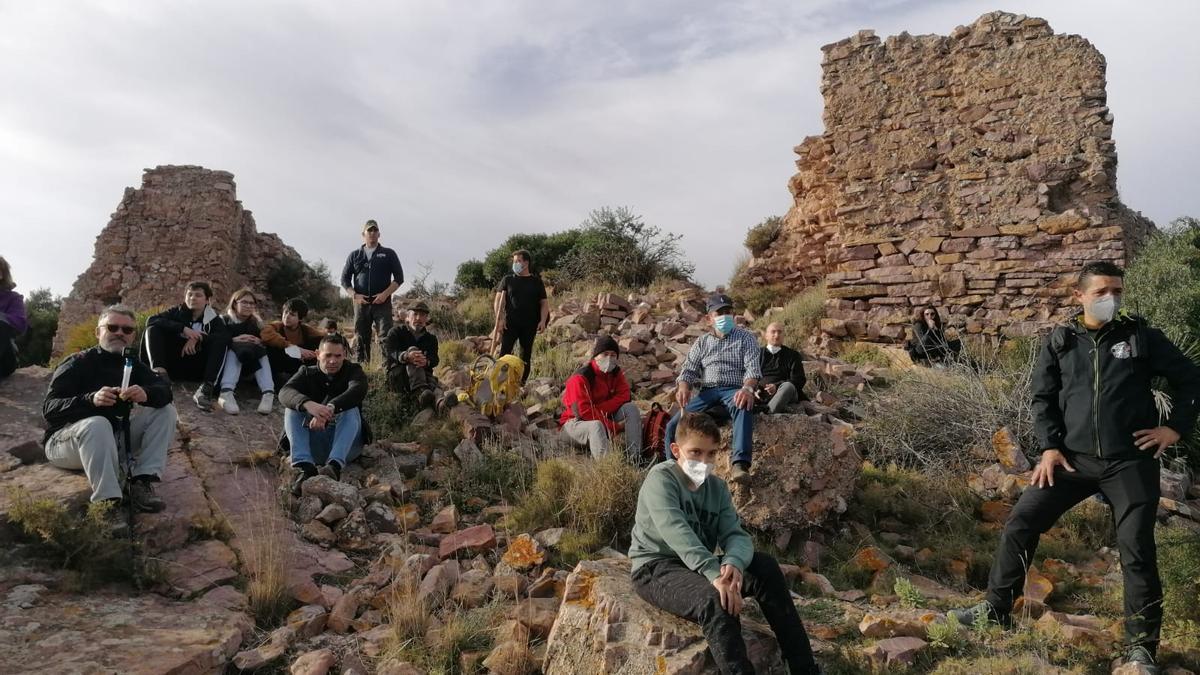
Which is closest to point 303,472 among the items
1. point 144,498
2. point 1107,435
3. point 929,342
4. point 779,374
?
point 144,498

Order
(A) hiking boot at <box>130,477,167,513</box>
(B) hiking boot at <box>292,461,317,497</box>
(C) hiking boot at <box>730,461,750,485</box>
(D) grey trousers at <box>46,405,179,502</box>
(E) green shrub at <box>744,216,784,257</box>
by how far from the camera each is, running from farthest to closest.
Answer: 1. (E) green shrub at <box>744,216,784,257</box>
2. (C) hiking boot at <box>730,461,750,485</box>
3. (B) hiking boot at <box>292,461,317,497</box>
4. (A) hiking boot at <box>130,477,167,513</box>
5. (D) grey trousers at <box>46,405,179,502</box>

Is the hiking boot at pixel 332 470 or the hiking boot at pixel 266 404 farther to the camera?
the hiking boot at pixel 266 404

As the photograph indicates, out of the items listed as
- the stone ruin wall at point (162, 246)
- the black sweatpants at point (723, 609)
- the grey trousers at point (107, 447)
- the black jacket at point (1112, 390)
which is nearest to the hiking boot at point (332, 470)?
the grey trousers at point (107, 447)

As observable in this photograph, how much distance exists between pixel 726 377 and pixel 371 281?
180 inches

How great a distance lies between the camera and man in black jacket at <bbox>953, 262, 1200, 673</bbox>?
12.5 feet

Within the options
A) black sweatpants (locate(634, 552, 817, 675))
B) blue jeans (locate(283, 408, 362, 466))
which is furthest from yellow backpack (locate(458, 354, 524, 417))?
black sweatpants (locate(634, 552, 817, 675))

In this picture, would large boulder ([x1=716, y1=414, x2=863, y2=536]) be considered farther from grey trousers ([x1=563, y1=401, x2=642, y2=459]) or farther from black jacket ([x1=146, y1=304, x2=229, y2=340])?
black jacket ([x1=146, y1=304, x2=229, y2=340])

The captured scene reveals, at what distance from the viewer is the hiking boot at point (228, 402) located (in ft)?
22.4

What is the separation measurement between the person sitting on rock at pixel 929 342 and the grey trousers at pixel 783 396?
324 centimetres

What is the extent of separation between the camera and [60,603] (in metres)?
4.20

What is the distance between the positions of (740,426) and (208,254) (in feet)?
43.1

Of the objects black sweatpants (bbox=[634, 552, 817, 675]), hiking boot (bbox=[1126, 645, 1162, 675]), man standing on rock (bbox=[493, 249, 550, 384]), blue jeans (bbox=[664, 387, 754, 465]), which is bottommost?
hiking boot (bbox=[1126, 645, 1162, 675])

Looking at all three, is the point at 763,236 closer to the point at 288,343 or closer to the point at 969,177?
the point at 969,177

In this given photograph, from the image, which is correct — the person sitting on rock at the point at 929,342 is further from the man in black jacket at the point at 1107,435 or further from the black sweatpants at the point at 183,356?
the black sweatpants at the point at 183,356
